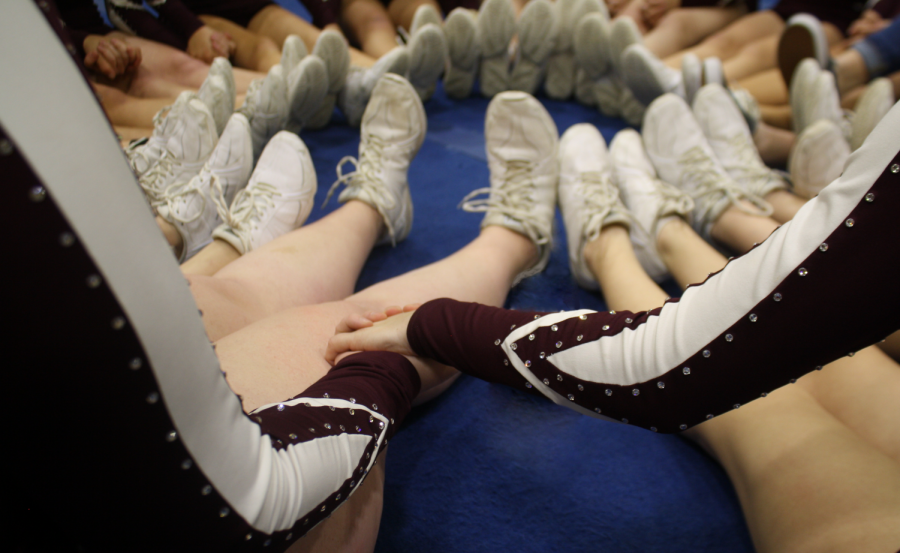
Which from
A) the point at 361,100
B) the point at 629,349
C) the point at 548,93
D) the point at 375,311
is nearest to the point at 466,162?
the point at 361,100

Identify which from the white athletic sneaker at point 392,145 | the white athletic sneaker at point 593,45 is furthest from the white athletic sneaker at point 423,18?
the white athletic sneaker at point 392,145

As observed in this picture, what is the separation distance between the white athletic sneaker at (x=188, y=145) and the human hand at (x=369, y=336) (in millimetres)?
594

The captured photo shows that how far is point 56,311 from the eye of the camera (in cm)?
23

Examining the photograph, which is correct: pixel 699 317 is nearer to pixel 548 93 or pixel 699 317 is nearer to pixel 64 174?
pixel 64 174

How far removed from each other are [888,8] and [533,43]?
3.76 ft

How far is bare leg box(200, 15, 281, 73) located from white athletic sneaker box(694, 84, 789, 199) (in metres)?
1.13

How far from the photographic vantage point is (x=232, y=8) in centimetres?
143

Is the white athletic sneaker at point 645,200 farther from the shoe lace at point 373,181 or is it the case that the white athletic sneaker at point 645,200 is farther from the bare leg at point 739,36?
the bare leg at point 739,36

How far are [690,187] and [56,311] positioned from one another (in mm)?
1110

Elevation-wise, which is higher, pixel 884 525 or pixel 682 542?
pixel 884 525

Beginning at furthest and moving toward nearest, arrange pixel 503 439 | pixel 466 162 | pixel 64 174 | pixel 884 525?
pixel 466 162 → pixel 503 439 → pixel 884 525 → pixel 64 174

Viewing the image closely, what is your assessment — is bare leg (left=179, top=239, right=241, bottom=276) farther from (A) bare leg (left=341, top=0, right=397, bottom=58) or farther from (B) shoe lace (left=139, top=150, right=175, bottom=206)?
(A) bare leg (left=341, top=0, right=397, bottom=58)

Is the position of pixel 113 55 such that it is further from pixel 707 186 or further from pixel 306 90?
pixel 707 186

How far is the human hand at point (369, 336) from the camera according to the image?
0.57 metres
